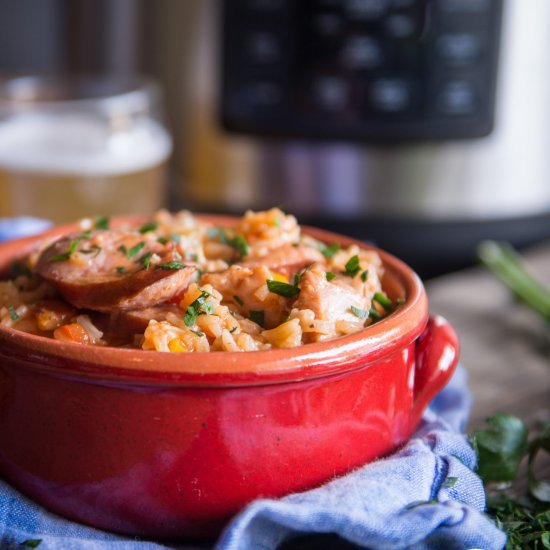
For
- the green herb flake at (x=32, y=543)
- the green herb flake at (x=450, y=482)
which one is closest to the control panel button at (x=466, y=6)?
the green herb flake at (x=450, y=482)

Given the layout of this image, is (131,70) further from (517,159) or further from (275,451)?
(275,451)

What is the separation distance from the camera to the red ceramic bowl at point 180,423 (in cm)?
85

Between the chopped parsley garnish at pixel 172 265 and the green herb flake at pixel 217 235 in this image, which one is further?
the green herb flake at pixel 217 235

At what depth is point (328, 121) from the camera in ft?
6.43

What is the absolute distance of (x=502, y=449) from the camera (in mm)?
1100

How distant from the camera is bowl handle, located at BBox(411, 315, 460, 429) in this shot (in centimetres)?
105

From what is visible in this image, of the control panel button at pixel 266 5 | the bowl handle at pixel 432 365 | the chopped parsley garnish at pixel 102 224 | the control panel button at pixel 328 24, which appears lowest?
the bowl handle at pixel 432 365

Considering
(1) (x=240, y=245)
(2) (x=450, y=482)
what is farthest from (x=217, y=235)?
(2) (x=450, y=482)

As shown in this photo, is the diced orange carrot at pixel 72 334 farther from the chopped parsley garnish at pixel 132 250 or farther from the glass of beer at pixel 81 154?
the glass of beer at pixel 81 154

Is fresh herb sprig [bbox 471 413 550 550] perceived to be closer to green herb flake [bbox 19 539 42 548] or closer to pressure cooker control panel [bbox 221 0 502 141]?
green herb flake [bbox 19 539 42 548]

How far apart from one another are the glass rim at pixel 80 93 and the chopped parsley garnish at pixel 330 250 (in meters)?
0.80

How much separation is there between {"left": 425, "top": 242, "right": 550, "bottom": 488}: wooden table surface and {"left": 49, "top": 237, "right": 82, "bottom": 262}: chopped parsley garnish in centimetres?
64

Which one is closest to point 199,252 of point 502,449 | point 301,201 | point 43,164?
point 502,449

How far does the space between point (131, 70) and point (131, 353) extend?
147 cm
